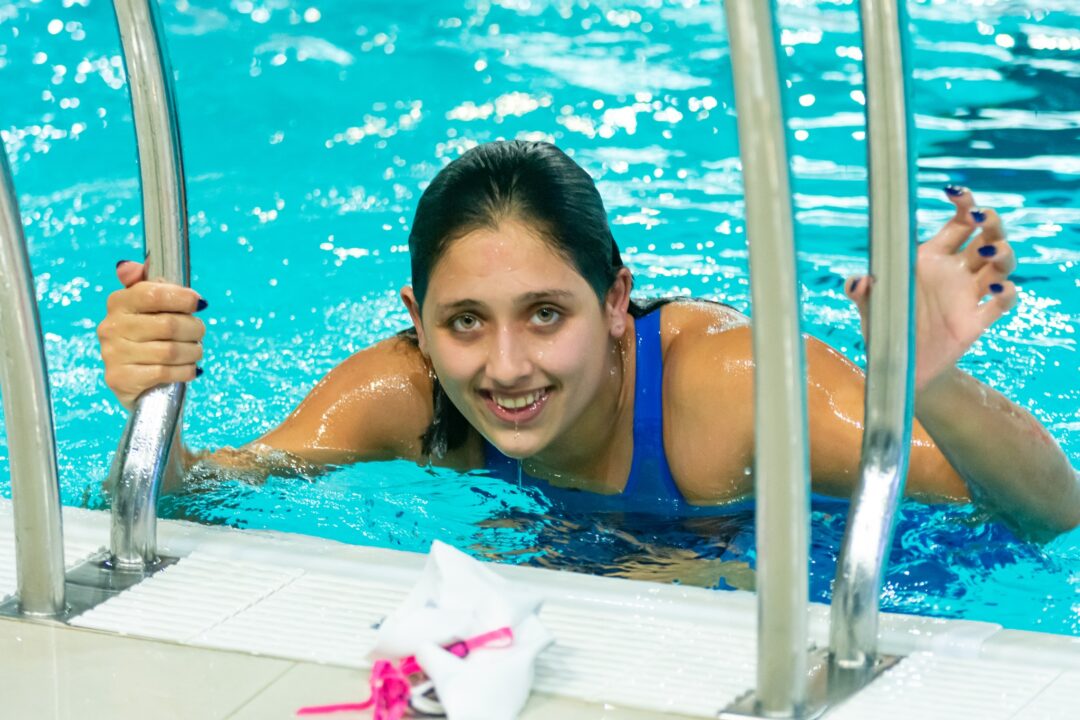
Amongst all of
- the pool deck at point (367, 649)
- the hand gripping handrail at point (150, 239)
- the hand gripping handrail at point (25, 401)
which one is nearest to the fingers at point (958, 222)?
the pool deck at point (367, 649)

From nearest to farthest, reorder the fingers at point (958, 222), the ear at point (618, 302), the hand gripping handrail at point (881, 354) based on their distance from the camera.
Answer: the hand gripping handrail at point (881, 354), the fingers at point (958, 222), the ear at point (618, 302)

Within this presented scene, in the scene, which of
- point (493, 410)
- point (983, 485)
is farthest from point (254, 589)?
point (983, 485)

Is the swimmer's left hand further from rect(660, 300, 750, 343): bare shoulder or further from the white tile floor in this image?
rect(660, 300, 750, 343): bare shoulder

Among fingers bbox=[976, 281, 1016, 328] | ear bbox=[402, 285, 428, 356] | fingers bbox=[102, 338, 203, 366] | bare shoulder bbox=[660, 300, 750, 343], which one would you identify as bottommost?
bare shoulder bbox=[660, 300, 750, 343]

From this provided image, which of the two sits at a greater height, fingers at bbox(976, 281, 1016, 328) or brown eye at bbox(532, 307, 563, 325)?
fingers at bbox(976, 281, 1016, 328)

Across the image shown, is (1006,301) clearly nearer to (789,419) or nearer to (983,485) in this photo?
(789,419)

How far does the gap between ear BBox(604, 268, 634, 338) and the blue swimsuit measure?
155 mm

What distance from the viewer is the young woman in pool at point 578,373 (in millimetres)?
2277

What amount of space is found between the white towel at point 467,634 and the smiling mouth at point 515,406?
0.93 m

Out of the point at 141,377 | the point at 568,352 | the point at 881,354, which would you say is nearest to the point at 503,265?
the point at 568,352

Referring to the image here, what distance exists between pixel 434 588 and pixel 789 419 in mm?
564

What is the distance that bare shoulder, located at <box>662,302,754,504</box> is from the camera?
3.01 m

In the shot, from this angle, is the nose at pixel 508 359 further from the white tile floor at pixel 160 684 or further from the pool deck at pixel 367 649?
the white tile floor at pixel 160 684

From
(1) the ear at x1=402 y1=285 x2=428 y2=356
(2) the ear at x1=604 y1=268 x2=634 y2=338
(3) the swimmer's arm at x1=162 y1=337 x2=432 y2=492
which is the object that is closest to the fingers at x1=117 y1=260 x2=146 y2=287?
(1) the ear at x1=402 y1=285 x2=428 y2=356
